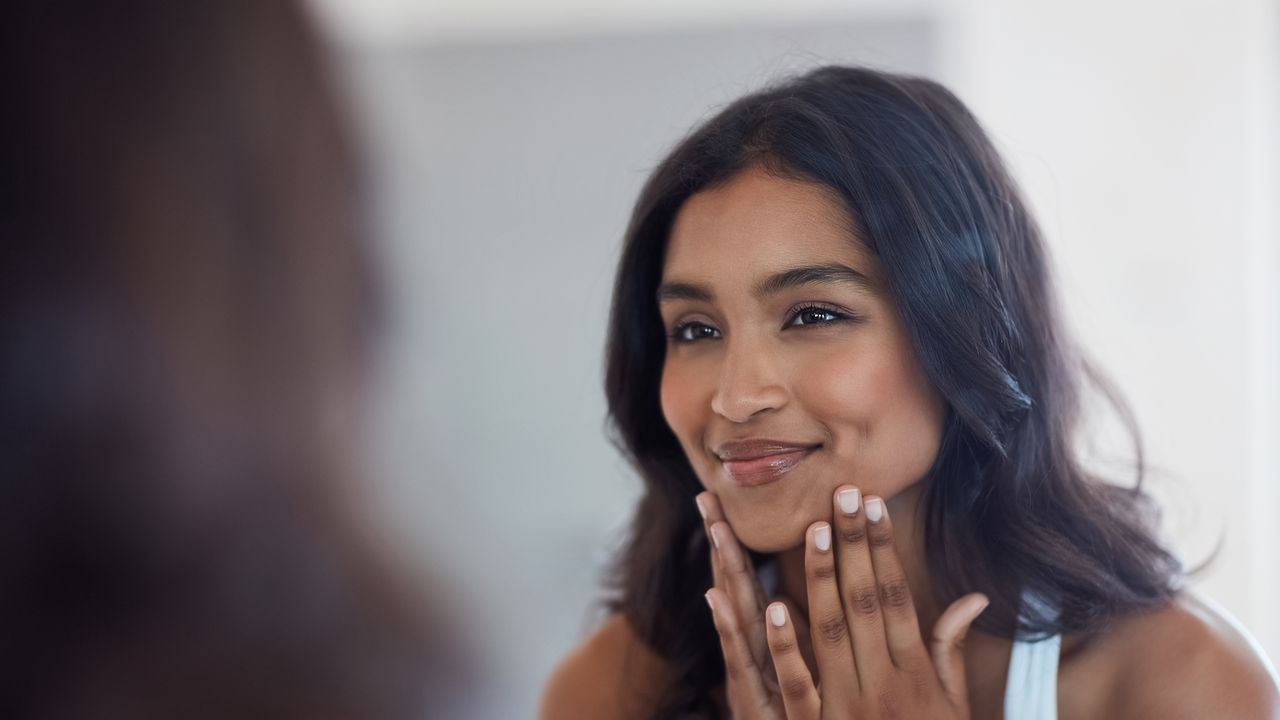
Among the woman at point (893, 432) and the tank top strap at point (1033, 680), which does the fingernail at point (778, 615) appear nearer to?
the woman at point (893, 432)

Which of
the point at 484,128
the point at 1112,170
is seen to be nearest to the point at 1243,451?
the point at 1112,170

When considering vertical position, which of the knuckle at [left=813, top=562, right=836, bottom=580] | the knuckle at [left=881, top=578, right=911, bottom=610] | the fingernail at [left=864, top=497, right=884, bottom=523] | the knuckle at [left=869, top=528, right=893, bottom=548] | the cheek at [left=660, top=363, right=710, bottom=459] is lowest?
the knuckle at [left=881, top=578, right=911, bottom=610]

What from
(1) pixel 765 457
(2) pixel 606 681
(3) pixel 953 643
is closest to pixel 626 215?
(2) pixel 606 681

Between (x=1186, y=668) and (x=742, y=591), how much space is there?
1.31 feet

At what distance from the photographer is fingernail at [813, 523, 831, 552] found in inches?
35.4

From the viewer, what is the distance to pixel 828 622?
91 cm

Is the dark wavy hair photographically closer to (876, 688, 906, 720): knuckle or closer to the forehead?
the forehead

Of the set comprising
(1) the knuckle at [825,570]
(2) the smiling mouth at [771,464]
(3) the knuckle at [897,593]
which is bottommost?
(3) the knuckle at [897,593]

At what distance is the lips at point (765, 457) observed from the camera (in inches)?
36.3

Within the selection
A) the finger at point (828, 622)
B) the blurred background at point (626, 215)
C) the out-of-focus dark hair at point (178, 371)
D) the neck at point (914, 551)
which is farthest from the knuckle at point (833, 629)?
the blurred background at point (626, 215)

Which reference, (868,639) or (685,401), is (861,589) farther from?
(685,401)

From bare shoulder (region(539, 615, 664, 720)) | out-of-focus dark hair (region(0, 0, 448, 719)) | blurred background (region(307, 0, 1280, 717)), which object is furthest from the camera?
blurred background (region(307, 0, 1280, 717))

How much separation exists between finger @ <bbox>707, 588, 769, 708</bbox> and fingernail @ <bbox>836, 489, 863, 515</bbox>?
140 mm

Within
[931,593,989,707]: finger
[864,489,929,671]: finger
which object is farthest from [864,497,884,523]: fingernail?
[931,593,989,707]: finger
